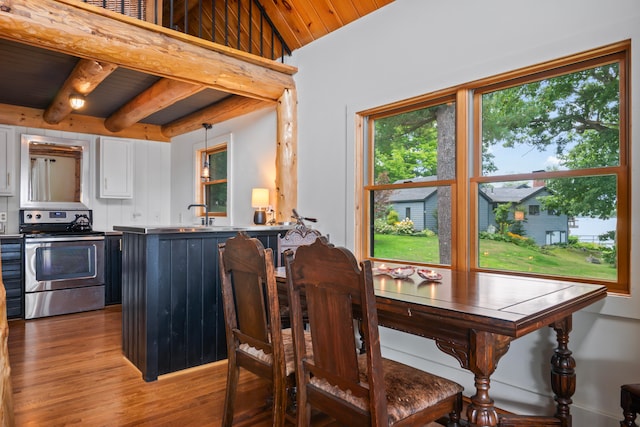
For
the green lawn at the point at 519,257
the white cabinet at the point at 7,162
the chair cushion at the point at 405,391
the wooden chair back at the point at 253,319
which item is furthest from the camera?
the white cabinet at the point at 7,162

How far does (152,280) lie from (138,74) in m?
2.42

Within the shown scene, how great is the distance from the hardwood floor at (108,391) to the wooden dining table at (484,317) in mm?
972

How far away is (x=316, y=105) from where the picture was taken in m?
3.92

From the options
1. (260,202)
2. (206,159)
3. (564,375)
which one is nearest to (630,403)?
(564,375)

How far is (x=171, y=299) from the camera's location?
9.77 feet

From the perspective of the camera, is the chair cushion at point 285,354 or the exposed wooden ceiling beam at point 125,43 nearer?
the chair cushion at point 285,354

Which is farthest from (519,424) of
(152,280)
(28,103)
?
(28,103)

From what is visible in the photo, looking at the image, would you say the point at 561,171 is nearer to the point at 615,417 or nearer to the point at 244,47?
the point at 615,417

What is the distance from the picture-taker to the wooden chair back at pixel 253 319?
71.1 inches

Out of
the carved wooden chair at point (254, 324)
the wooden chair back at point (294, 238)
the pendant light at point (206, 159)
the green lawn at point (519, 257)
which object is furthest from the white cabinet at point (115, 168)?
the carved wooden chair at point (254, 324)

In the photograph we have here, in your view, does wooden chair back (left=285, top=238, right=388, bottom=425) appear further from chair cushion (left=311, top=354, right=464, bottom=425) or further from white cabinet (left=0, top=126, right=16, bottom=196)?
white cabinet (left=0, top=126, right=16, bottom=196)

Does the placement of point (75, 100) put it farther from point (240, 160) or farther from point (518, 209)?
point (518, 209)

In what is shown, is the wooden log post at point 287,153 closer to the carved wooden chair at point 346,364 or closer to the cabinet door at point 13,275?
the carved wooden chair at point 346,364

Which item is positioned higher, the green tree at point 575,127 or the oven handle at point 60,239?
the green tree at point 575,127
